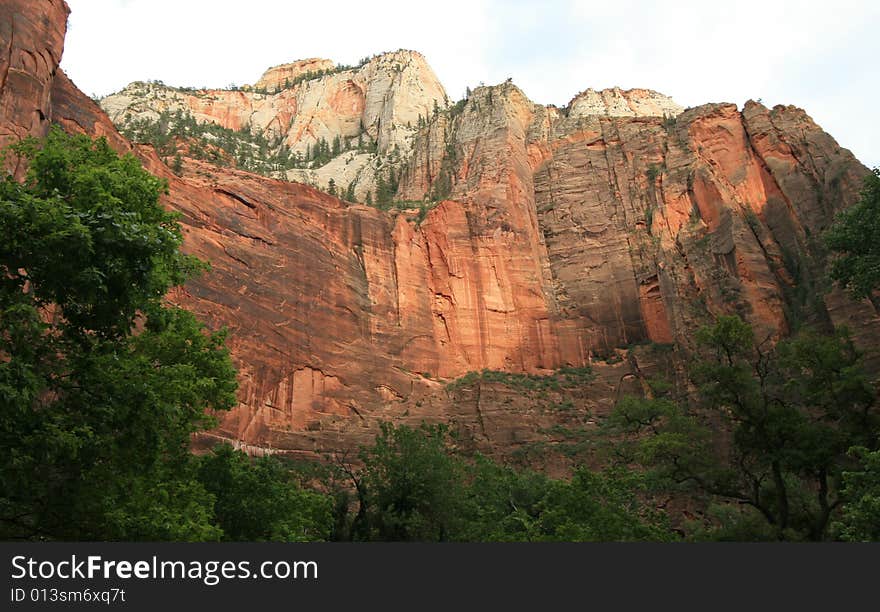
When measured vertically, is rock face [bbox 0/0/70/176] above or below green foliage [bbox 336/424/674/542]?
above

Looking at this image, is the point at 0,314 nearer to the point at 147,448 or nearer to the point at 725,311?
the point at 147,448

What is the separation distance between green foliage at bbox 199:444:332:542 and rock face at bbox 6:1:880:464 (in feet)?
54.1

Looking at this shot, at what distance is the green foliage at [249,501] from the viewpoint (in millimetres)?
20281

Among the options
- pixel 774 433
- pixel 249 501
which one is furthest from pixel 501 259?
pixel 249 501

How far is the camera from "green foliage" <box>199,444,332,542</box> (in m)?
20.3

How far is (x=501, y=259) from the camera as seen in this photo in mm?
59406

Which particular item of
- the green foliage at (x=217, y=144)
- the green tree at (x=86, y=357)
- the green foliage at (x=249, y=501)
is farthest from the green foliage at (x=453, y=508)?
the green foliage at (x=217, y=144)

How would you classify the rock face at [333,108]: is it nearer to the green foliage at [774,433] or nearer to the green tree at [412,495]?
the green tree at [412,495]

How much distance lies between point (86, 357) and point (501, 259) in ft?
157

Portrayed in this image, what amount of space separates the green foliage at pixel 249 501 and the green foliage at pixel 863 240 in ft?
80.9

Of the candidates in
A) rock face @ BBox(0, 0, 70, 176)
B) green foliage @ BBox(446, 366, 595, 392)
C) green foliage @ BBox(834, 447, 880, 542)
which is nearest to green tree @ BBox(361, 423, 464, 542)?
green foliage @ BBox(834, 447, 880, 542)

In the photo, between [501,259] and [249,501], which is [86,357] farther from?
[501,259]

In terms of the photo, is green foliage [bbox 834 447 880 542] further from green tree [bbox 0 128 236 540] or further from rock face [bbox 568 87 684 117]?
rock face [bbox 568 87 684 117]

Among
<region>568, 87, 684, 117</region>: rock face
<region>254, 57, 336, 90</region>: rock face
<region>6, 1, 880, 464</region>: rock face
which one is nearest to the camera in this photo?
<region>6, 1, 880, 464</region>: rock face
